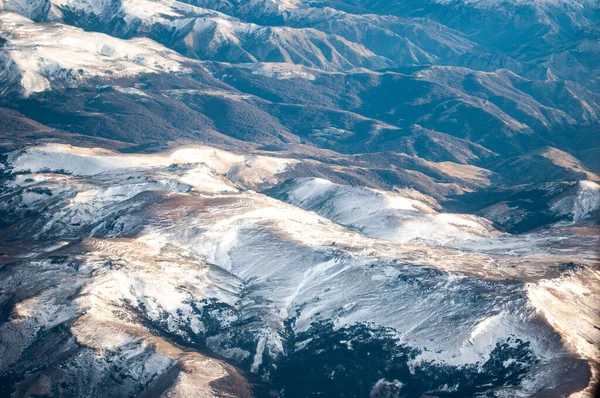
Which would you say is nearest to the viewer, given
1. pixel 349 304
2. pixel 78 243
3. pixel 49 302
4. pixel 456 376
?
pixel 456 376

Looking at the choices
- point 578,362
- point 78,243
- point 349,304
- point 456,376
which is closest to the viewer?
point 578,362

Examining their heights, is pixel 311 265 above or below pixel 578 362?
below

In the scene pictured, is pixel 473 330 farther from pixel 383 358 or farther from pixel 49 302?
pixel 49 302

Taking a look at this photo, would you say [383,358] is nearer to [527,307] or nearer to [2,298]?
[527,307]

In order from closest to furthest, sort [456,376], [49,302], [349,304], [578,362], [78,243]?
1. [578,362]
2. [456,376]
3. [49,302]
4. [349,304]
5. [78,243]

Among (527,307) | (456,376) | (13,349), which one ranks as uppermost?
(527,307)

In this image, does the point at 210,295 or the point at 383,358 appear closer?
the point at 383,358

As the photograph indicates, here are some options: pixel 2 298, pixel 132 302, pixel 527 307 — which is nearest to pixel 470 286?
pixel 527 307

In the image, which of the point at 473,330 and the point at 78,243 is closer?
the point at 473,330

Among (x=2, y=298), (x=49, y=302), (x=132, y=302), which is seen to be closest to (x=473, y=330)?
(x=132, y=302)
